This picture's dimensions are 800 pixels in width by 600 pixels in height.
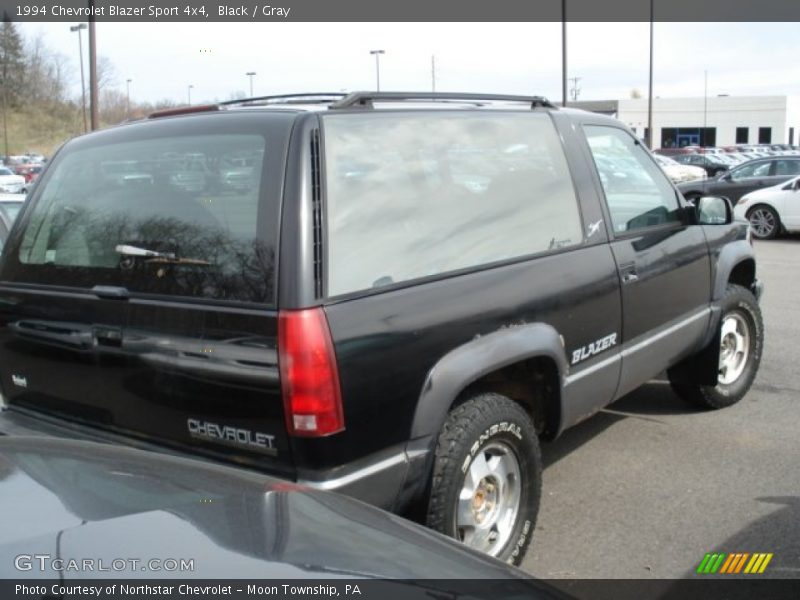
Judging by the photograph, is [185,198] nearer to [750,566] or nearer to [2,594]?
[2,594]

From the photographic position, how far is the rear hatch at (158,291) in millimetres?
2588

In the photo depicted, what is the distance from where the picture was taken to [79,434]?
10.1 ft

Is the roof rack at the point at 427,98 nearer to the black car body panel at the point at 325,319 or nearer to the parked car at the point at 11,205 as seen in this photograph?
the black car body panel at the point at 325,319

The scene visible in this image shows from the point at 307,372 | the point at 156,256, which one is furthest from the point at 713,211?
the point at 156,256

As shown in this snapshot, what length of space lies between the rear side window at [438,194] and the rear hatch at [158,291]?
0.27 metres

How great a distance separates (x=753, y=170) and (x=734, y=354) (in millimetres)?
14562

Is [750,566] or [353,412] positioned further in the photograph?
[750,566]

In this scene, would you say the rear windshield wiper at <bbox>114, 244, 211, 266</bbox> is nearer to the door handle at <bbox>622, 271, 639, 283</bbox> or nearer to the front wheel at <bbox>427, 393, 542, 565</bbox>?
the front wheel at <bbox>427, 393, 542, 565</bbox>

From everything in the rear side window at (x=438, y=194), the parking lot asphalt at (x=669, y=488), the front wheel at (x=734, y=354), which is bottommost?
the parking lot asphalt at (x=669, y=488)

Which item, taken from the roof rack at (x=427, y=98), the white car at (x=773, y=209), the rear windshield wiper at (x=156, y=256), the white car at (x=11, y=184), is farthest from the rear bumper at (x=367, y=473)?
the white car at (x=11, y=184)

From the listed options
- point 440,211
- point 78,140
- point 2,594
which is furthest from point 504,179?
point 2,594

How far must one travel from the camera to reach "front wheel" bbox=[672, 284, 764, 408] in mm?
5270

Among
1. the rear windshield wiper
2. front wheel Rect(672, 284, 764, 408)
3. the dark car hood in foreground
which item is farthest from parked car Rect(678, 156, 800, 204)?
the dark car hood in foreground

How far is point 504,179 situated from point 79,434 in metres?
2.07
